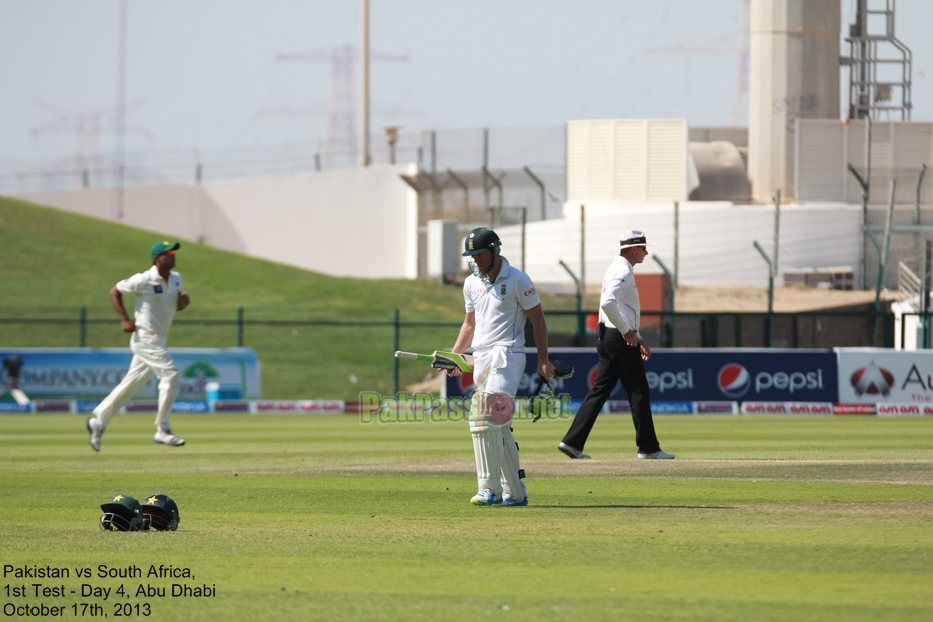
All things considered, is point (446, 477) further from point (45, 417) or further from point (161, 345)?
point (45, 417)

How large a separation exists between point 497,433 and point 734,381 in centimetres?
1621

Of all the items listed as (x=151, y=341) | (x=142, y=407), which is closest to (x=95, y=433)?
(x=151, y=341)

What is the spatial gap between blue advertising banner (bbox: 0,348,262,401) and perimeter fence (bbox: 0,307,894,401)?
163 centimetres

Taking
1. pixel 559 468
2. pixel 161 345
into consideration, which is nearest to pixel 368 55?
pixel 161 345

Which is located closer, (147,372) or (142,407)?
(147,372)

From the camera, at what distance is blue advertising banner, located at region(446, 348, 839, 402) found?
24.2 metres

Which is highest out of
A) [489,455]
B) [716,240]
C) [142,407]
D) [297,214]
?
[297,214]

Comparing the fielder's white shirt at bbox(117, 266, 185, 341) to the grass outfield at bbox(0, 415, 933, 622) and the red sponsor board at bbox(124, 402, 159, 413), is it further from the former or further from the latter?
the red sponsor board at bbox(124, 402, 159, 413)

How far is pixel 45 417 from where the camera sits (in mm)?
24188

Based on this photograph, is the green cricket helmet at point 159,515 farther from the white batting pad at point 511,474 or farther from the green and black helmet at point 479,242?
the green and black helmet at point 479,242

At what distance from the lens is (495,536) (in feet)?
25.9

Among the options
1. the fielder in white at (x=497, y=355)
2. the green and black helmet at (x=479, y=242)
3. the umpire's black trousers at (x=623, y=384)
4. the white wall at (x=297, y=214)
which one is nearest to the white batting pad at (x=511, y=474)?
the fielder in white at (x=497, y=355)

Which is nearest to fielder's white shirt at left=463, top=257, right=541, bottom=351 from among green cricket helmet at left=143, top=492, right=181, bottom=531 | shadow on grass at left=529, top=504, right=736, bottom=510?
shadow on grass at left=529, top=504, right=736, bottom=510

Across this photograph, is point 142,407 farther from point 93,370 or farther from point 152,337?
point 152,337
